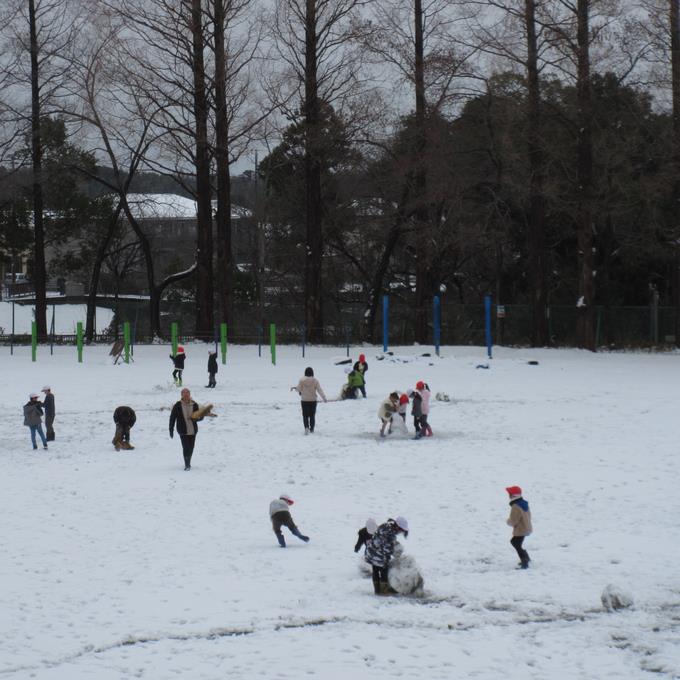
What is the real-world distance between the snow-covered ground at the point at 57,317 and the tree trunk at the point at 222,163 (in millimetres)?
17098

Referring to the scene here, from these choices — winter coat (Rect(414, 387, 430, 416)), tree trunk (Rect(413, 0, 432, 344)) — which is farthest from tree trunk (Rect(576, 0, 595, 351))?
winter coat (Rect(414, 387, 430, 416))

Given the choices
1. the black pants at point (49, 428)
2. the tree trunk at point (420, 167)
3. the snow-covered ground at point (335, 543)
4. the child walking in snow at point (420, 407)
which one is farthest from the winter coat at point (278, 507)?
the tree trunk at point (420, 167)

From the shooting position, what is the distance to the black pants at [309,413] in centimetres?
2572

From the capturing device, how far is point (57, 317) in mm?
67438

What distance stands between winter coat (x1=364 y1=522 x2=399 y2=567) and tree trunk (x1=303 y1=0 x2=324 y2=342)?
35.0 m

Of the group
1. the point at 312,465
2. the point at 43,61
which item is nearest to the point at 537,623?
the point at 312,465

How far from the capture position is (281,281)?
69.1 metres

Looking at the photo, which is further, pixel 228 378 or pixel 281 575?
pixel 228 378

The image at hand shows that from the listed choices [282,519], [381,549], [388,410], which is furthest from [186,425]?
[381,549]

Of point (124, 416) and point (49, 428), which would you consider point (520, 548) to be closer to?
point (124, 416)

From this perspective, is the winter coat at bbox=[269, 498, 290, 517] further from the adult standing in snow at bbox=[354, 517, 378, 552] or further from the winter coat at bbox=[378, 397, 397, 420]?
the winter coat at bbox=[378, 397, 397, 420]

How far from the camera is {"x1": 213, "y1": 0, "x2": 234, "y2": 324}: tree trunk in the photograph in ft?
156

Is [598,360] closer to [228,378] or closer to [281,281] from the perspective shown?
[228,378]

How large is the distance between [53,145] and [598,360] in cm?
2752
